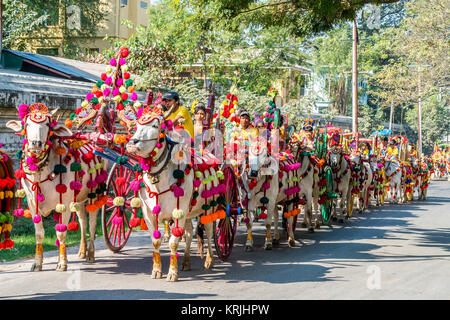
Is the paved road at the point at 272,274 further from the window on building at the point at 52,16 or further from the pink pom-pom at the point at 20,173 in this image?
the window on building at the point at 52,16

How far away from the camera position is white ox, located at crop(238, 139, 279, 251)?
1055 cm

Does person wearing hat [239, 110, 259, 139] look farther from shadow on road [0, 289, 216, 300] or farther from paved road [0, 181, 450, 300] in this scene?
shadow on road [0, 289, 216, 300]

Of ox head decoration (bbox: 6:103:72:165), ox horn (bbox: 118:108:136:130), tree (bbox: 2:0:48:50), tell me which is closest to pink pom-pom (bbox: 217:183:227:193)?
ox horn (bbox: 118:108:136:130)

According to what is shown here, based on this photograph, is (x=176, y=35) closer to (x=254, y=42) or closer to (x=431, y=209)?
(x=254, y=42)

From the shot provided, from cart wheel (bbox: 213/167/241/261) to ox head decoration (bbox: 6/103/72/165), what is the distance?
3091 mm

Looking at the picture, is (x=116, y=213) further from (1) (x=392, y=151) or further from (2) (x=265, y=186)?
(1) (x=392, y=151)

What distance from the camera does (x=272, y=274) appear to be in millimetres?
8727

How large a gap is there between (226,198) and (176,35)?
12332mm

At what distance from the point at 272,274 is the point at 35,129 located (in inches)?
160

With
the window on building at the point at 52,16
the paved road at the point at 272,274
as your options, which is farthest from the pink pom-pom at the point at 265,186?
the window on building at the point at 52,16

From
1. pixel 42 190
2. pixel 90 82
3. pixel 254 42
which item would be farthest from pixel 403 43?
pixel 42 190

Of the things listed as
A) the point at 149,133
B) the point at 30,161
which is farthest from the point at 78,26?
the point at 149,133

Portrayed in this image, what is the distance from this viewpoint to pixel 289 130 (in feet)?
39.9

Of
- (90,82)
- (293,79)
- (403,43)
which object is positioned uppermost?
(403,43)
